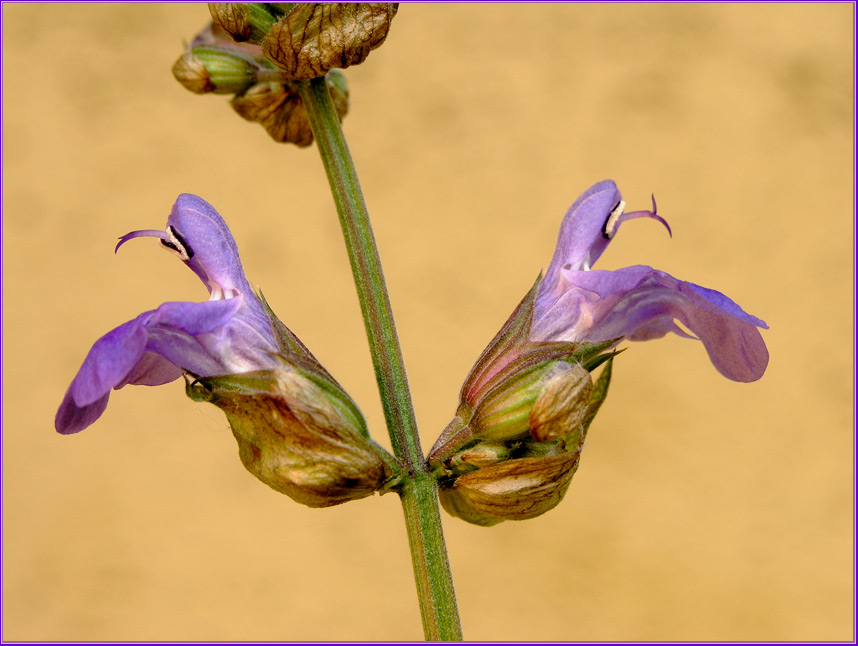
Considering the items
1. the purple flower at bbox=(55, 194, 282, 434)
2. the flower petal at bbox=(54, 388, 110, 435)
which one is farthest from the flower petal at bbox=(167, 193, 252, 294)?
the flower petal at bbox=(54, 388, 110, 435)

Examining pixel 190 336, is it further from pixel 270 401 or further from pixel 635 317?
pixel 635 317

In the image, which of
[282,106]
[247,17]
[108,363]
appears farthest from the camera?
[282,106]

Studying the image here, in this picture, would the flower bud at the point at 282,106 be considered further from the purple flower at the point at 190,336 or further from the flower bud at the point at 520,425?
the flower bud at the point at 520,425

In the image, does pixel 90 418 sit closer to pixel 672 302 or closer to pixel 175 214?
pixel 175 214

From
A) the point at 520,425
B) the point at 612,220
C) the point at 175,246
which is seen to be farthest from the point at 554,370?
the point at 175,246

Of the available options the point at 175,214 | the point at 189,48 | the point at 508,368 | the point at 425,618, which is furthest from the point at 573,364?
the point at 189,48
